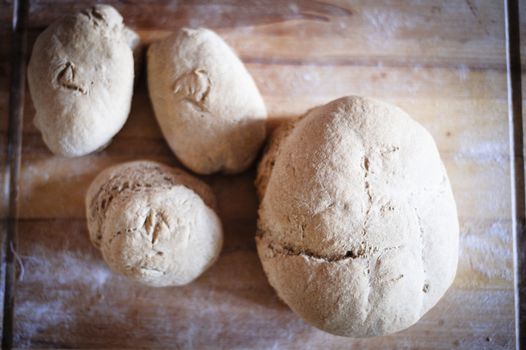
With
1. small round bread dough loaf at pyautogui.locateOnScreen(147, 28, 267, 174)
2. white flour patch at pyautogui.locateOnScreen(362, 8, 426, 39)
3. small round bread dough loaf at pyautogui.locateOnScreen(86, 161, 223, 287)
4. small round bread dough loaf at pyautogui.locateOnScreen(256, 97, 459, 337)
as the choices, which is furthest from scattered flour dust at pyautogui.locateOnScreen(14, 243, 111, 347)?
white flour patch at pyautogui.locateOnScreen(362, 8, 426, 39)

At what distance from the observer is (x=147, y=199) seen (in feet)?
3.41

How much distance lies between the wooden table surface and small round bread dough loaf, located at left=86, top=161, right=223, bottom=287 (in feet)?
0.37

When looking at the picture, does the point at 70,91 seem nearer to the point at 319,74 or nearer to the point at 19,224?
the point at 19,224

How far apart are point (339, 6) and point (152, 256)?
923 millimetres

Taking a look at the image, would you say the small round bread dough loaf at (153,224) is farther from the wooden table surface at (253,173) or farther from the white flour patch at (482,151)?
the white flour patch at (482,151)

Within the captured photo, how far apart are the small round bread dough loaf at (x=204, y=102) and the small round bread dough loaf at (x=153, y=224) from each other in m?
0.11

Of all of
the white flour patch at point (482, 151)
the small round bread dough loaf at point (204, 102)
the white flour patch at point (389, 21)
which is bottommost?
the white flour patch at point (482, 151)

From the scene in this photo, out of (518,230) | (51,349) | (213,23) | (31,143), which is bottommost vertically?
(51,349)

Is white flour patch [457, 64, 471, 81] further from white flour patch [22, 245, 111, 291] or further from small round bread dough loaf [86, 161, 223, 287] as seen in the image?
white flour patch [22, 245, 111, 291]

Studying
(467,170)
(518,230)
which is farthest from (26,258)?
(518,230)

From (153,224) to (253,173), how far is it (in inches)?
14.0

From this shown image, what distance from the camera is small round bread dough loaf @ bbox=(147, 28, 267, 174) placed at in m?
1.09

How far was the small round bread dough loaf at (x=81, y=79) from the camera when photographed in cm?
108

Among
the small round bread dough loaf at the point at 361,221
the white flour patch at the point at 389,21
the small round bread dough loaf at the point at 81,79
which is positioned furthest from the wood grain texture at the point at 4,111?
the white flour patch at the point at 389,21
